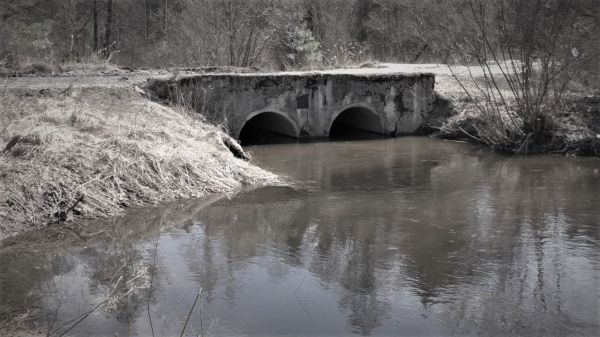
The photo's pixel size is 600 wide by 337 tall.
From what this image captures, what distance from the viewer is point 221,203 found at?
10.0 meters

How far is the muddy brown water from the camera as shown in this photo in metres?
5.79

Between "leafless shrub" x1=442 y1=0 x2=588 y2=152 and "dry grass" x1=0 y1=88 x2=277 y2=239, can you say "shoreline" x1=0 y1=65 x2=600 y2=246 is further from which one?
"leafless shrub" x1=442 y1=0 x2=588 y2=152

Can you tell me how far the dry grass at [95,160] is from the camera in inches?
340

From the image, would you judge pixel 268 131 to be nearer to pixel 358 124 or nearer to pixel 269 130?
pixel 269 130

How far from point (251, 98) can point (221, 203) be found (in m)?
5.71

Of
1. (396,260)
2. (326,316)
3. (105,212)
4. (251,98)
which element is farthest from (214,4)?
(326,316)

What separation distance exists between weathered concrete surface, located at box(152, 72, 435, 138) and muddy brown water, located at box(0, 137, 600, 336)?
13.4 feet

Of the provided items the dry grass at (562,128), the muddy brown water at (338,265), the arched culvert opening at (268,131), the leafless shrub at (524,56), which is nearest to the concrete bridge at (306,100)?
the arched culvert opening at (268,131)

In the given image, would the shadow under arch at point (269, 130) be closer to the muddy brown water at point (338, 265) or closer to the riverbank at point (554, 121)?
the riverbank at point (554, 121)

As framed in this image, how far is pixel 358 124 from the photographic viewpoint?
1855 cm

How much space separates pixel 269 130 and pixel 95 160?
28.3ft

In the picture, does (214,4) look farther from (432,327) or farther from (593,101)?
(432,327)

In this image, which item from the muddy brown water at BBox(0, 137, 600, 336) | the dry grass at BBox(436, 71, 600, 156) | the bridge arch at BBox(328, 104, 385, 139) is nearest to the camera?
the muddy brown water at BBox(0, 137, 600, 336)

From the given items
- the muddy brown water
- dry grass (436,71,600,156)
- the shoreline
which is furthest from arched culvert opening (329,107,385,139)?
the muddy brown water
